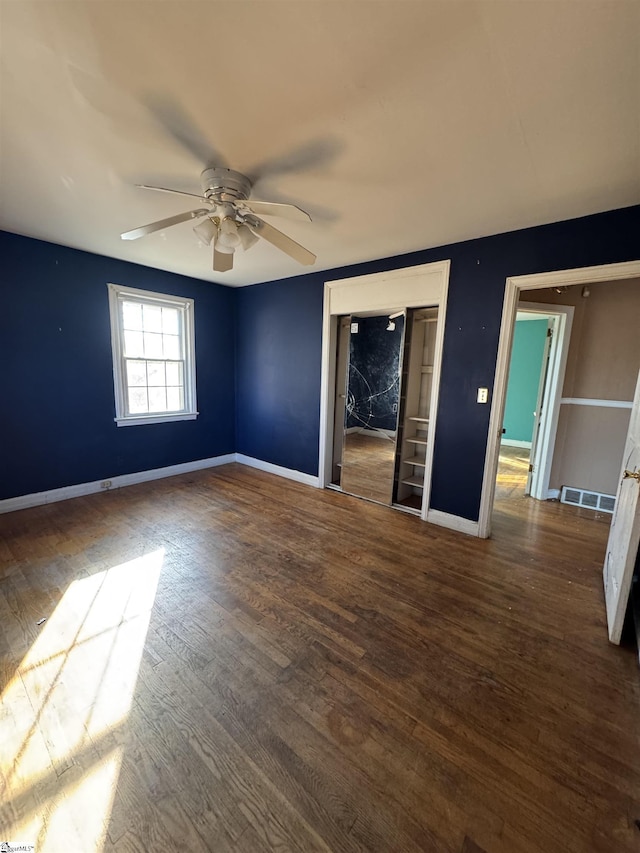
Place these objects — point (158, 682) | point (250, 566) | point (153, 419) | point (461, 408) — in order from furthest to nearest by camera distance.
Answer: point (153, 419) → point (461, 408) → point (250, 566) → point (158, 682)

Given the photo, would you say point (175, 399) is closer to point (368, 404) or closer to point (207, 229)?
point (368, 404)

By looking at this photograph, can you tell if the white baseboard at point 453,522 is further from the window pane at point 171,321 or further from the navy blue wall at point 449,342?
the window pane at point 171,321

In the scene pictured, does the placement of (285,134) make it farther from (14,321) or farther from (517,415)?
(517,415)

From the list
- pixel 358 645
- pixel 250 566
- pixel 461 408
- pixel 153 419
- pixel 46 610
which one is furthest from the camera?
pixel 153 419

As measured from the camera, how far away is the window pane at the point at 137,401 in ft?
13.7

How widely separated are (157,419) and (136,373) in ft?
2.02

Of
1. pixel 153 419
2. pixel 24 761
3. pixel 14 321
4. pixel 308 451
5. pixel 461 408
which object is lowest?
pixel 24 761

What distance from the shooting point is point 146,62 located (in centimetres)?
128

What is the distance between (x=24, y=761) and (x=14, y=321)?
3442 mm

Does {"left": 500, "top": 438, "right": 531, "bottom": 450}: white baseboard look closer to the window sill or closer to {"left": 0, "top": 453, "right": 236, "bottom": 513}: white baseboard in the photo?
{"left": 0, "top": 453, "right": 236, "bottom": 513}: white baseboard

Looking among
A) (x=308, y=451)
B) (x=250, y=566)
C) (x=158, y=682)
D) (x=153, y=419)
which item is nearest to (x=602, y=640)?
(x=250, y=566)

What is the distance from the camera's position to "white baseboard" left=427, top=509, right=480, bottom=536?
3111mm

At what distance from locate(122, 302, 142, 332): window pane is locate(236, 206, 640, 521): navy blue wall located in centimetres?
135

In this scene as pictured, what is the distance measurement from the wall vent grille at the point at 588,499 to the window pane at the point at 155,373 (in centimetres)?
505
